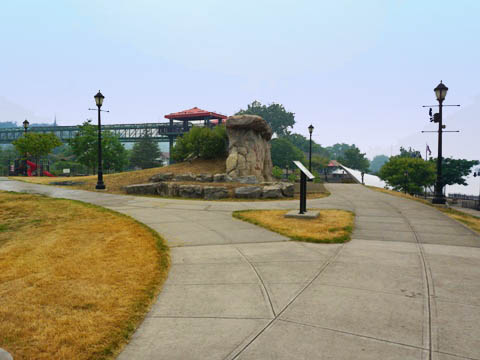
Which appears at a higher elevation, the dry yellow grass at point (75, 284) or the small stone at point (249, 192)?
the small stone at point (249, 192)

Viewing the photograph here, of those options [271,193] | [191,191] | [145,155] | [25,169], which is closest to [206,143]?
[191,191]

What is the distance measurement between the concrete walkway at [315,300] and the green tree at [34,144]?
123ft

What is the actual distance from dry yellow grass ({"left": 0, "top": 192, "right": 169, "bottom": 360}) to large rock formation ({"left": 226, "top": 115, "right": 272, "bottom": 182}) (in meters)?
13.3

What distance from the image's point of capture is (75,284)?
4.69 metres

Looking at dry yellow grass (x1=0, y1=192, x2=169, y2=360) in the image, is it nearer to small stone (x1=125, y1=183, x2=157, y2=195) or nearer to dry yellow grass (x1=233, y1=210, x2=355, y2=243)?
dry yellow grass (x1=233, y1=210, x2=355, y2=243)

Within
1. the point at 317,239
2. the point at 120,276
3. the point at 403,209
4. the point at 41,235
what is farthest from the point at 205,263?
the point at 403,209

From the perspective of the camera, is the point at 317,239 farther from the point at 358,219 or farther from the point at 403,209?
the point at 403,209

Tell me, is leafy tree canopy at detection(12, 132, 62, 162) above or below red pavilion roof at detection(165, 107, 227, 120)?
below

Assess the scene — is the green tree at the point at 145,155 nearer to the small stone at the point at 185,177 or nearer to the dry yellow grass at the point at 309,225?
the small stone at the point at 185,177

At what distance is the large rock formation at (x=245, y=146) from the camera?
863 inches

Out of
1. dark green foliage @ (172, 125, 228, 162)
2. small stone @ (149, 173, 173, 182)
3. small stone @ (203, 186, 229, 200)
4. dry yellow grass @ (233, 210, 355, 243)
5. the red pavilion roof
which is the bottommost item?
dry yellow grass @ (233, 210, 355, 243)

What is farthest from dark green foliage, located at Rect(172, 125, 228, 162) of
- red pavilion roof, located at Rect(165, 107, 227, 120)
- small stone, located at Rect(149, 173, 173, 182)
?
red pavilion roof, located at Rect(165, 107, 227, 120)

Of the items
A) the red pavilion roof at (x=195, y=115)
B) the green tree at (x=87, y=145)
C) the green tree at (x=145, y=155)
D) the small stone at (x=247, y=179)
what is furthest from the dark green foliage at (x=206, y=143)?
the green tree at (x=145, y=155)

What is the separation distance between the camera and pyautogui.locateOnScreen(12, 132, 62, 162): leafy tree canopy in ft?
121
